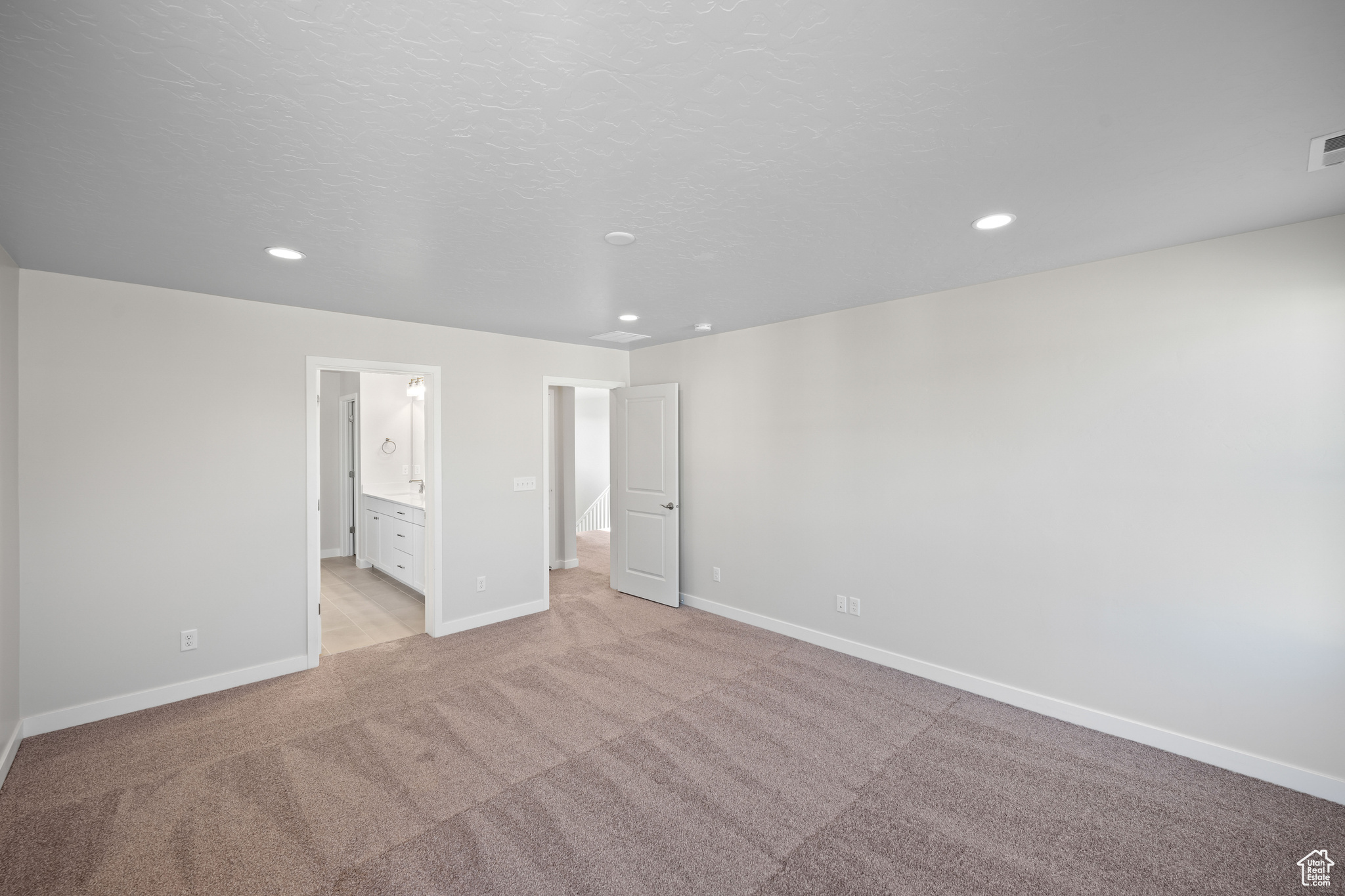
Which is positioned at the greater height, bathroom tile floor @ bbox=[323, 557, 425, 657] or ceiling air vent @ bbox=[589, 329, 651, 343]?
ceiling air vent @ bbox=[589, 329, 651, 343]

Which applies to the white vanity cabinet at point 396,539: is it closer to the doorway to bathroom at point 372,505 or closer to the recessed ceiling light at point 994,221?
the doorway to bathroom at point 372,505

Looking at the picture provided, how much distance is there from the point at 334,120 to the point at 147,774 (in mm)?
2984

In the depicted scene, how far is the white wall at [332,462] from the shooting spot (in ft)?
23.3

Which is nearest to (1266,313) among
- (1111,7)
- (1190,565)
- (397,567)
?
(1190,565)

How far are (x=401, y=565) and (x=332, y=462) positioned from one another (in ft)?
8.43

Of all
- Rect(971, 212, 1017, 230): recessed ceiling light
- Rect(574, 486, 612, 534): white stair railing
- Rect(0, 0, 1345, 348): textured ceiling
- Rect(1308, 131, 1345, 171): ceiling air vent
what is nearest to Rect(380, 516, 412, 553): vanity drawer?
Rect(0, 0, 1345, 348): textured ceiling

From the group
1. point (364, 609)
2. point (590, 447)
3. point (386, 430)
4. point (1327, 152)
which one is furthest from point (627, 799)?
point (590, 447)

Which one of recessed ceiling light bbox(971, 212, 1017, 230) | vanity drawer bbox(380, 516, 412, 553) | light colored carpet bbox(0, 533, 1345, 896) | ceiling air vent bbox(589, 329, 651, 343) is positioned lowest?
light colored carpet bbox(0, 533, 1345, 896)

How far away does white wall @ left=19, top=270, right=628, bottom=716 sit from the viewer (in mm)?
2898

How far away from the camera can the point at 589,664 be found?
12.3ft

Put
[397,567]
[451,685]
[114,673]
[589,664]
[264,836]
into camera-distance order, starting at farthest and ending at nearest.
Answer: [397,567] < [589,664] < [451,685] < [114,673] < [264,836]

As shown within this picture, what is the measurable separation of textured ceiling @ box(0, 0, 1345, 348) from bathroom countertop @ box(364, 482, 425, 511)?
10.1 ft

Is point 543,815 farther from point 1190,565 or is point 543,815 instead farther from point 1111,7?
point 1190,565

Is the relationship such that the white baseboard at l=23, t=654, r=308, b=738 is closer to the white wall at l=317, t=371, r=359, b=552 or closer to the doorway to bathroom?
the doorway to bathroom
